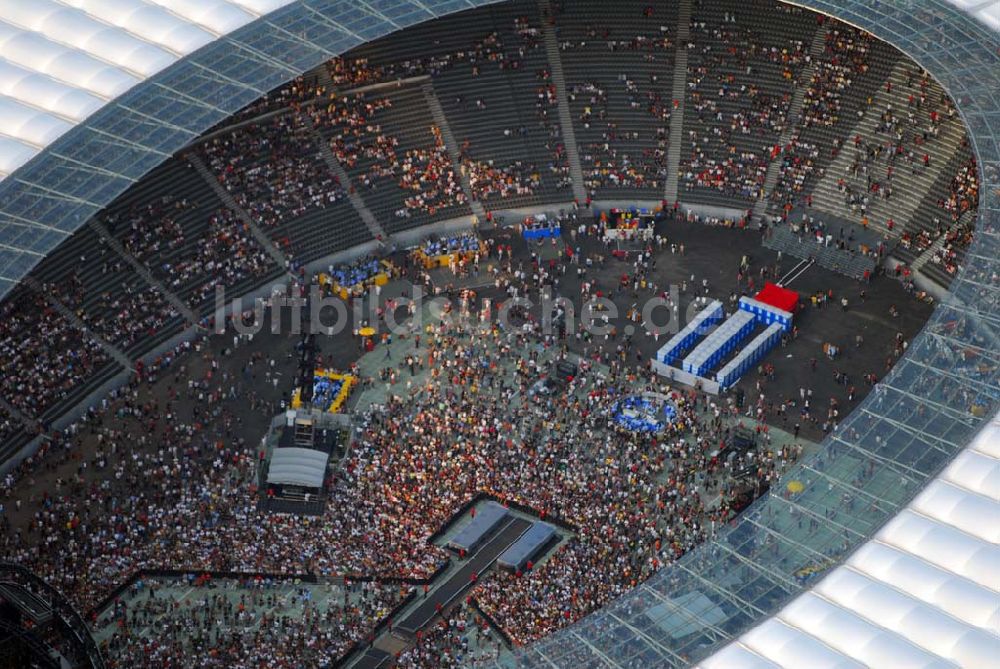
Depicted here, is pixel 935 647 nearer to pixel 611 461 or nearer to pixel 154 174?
pixel 611 461

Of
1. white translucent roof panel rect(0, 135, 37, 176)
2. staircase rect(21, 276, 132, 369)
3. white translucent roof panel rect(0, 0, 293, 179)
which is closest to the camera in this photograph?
white translucent roof panel rect(0, 135, 37, 176)

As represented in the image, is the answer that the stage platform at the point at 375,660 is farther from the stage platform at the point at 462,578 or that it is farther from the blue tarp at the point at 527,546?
the blue tarp at the point at 527,546

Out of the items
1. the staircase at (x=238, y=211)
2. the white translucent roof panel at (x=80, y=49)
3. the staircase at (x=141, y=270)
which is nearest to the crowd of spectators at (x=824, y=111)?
the staircase at (x=238, y=211)

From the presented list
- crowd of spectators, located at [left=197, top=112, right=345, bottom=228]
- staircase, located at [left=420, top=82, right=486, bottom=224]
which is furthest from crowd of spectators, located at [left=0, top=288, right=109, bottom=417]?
staircase, located at [left=420, top=82, right=486, bottom=224]

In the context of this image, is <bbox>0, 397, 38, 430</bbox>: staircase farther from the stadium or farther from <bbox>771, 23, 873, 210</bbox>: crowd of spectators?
<bbox>771, 23, 873, 210</bbox>: crowd of spectators

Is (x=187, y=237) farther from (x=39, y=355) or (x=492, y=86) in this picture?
(x=492, y=86)

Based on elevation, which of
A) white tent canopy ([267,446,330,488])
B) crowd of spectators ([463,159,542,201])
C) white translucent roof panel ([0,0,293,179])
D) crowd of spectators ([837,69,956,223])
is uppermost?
white translucent roof panel ([0,0,293,179])

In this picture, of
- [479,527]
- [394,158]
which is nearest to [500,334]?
[394,158]
